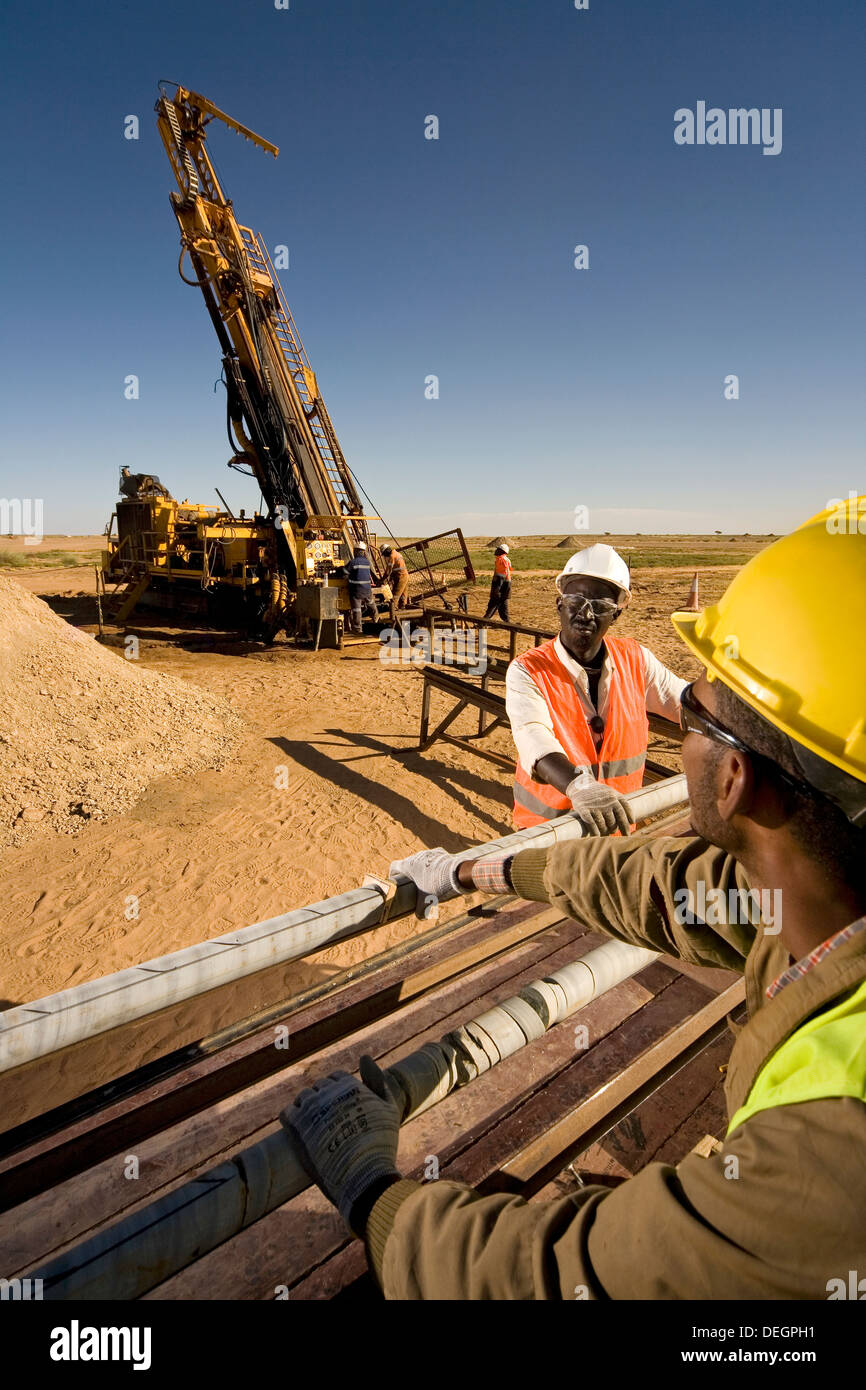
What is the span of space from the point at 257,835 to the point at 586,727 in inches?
162

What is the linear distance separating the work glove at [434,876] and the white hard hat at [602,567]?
5.82 ft

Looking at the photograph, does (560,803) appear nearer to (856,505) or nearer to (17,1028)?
(856,505)

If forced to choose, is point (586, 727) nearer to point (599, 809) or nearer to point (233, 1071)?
point (599, 809)

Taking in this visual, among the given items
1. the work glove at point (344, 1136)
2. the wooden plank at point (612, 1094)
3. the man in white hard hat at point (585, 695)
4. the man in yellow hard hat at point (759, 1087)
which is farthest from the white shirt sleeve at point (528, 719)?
the work glove at point (344, 1136)

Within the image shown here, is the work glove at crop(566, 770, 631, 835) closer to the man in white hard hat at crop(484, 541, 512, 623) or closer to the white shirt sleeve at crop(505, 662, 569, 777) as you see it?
the white shirt sleeve at crop(505, 662, 569, 777)

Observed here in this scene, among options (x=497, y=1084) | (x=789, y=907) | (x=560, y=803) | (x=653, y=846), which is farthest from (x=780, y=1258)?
(x=560, y=803)

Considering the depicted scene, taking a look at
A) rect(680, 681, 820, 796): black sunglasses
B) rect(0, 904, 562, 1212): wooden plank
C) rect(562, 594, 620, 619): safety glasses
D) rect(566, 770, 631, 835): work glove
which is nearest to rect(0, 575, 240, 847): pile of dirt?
rect(0, 904, 562, 1212): wooden plank

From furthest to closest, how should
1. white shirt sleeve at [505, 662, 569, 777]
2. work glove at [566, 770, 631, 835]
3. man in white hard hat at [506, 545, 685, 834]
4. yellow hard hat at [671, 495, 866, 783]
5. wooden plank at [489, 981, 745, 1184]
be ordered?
man in white hard hat at [506, 545, 685, 834]
white shirt sleeve at [505, 662, 569, 777]
work glove at [566, 770, 631, 835]
wooden plank at [489, 981, 745, 1184]
yellow hard hat at [671, 495, 866, 783]

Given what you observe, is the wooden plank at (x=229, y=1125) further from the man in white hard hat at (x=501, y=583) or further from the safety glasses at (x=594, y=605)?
the man in white hard hat at (x=501, y=583)

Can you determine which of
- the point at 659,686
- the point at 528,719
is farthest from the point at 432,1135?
the point at 659,686

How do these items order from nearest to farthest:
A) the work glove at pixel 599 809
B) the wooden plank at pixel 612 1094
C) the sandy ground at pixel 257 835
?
the wooden plank at pixel 612 1094, the work glove at pixel 599 809, the sandy ground at pixel 257 835

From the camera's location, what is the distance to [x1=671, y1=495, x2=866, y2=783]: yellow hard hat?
2.83 ft

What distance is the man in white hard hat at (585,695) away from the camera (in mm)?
2873

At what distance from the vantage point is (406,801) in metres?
6.88
